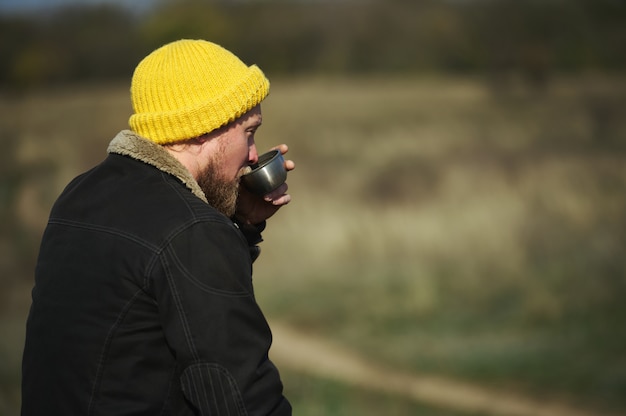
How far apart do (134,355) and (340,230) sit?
10611 millimetres

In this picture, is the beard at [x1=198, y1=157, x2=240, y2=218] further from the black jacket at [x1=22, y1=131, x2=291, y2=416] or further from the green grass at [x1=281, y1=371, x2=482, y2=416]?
the green grass at [x1=281, y1=371, x2=482, y2=416]

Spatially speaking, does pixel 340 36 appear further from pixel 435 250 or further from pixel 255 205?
pixel 255 205

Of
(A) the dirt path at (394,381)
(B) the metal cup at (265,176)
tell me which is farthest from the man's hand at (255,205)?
(A) the dirt path at (394,381)

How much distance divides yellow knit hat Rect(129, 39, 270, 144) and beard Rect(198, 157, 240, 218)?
0.12m

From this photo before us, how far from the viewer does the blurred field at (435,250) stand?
26.9 feet

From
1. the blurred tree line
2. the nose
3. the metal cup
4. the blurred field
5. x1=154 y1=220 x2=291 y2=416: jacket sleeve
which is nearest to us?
x1=154 y1=220 x2=291 y2=416: jacket sleeve

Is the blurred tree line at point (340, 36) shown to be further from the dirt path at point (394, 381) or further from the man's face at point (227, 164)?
the man's face at point (227, 164)

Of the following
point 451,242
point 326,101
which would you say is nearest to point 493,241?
point 451,242

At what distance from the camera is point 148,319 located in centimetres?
212

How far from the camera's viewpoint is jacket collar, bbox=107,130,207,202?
7.64ft

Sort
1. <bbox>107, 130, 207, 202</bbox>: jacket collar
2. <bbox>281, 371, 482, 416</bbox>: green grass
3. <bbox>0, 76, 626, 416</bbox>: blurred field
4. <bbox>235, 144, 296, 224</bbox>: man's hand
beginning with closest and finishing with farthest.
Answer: <bbox>107, 130, 207, 202</bbox>: jacket collar < <bbox>235, 144, 296, 224</bbox>: man's hand < <bbox>281, 371, 482, 416</bbox>: green grass < <bbox>0, 76, 626, 416</bbox>: blurred field

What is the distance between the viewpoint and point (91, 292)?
213 cm

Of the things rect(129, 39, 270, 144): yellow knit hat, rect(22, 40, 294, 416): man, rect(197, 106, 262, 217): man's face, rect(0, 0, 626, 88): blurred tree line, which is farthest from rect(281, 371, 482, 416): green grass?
rect(0, 0, 626, 88): blurred tree line

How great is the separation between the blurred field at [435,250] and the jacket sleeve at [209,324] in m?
4.80
